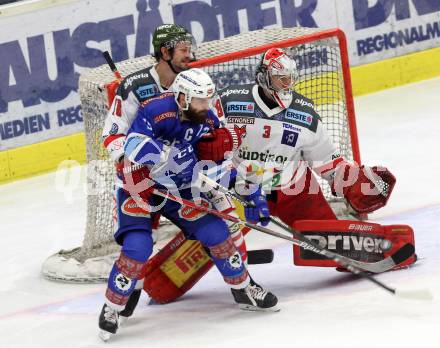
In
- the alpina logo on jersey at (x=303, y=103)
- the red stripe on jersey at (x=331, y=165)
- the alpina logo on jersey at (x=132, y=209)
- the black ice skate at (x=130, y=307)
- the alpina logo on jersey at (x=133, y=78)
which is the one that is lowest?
the black ice skate at (x=130, y=307)

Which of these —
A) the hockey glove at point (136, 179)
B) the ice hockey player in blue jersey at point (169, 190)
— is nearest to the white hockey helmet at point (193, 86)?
the ice hockey player in blue jersey at point (169, 190)

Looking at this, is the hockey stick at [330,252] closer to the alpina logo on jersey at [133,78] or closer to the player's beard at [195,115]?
the player's beard at [195,115]

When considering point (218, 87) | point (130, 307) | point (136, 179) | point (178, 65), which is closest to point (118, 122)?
point (178, 65)

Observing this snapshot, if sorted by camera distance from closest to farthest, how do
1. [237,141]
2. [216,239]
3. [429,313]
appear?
[429,313], [216,239], [237,141]

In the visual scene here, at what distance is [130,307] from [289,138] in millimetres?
1135

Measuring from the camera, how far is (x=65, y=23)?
322 inches

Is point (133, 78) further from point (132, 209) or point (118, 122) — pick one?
point (132, 209)

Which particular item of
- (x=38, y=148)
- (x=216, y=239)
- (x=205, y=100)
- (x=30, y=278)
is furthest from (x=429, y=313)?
(x=38, y=148)

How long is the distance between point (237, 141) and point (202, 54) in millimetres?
1244

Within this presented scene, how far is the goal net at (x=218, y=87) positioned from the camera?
6.29 meters

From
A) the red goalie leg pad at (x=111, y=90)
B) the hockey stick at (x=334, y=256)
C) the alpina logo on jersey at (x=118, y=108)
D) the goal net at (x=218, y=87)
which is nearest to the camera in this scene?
the hockey stick at (x=334, y=256)

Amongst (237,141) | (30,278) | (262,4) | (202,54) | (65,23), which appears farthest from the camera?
(262,4)

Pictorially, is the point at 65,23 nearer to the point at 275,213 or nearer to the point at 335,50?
the point at 335,50

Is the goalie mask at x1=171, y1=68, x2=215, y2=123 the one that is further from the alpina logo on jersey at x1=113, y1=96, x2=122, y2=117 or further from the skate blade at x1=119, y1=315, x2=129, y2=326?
the skate blade at x1=119, y1=315, x2=129, y2=326
